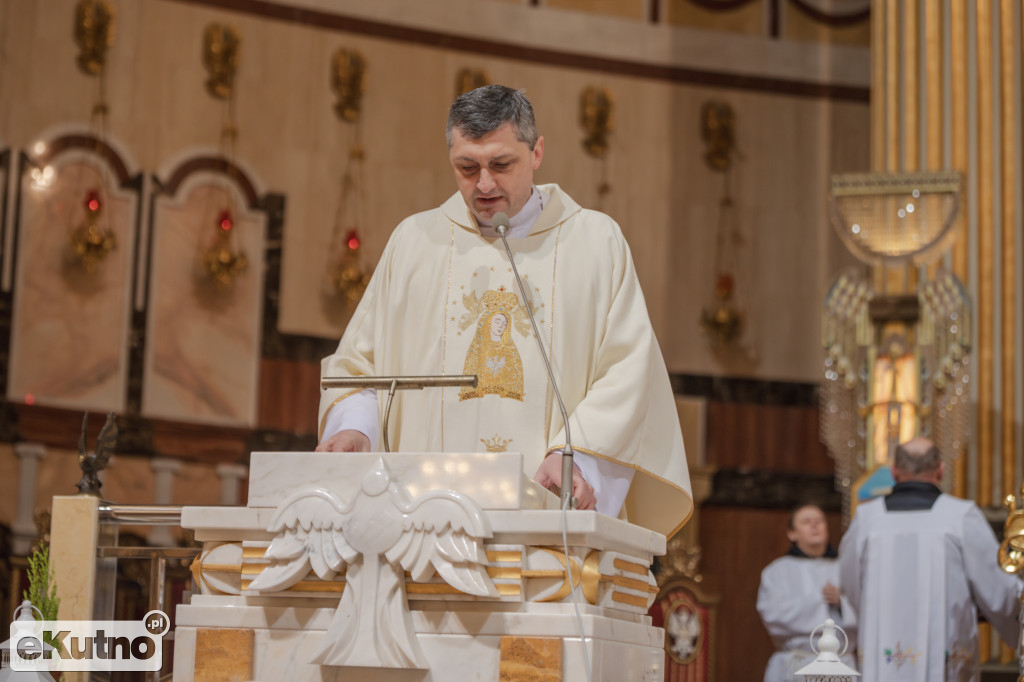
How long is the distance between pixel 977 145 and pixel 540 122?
125 inches

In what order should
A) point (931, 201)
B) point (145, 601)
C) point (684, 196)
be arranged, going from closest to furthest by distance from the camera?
point (145, 601), point (931, 201), point (684, 196)

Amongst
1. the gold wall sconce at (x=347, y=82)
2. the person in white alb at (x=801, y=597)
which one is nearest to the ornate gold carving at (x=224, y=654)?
the person in white alb at (x=801, y=597)

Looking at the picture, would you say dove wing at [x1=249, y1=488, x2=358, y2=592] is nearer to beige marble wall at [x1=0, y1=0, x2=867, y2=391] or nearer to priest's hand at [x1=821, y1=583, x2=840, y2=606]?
priest's hand at [x1=821, y1=583, x2=840, y2=606]

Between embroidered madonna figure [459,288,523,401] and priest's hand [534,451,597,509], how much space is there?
39 cm

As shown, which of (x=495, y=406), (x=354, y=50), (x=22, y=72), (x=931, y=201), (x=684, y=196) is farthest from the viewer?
(x=684, y=196)

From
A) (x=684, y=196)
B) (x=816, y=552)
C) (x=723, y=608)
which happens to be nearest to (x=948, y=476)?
(x=816, y=552)

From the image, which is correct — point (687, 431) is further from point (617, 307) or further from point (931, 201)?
point (617, 307)

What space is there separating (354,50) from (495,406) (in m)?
6.86

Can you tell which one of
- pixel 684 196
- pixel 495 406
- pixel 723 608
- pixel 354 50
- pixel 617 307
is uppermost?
pixel 354 50

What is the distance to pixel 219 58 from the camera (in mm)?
9641

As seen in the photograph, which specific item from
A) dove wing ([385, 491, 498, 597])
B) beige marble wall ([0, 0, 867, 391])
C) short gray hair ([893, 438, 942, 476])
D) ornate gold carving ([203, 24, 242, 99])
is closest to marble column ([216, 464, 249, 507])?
beige marble wall ([0, 0, 867, 391])

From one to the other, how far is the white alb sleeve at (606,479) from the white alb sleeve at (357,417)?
0.56 m

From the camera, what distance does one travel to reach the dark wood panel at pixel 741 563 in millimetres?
10156

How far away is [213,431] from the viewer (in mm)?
9234
